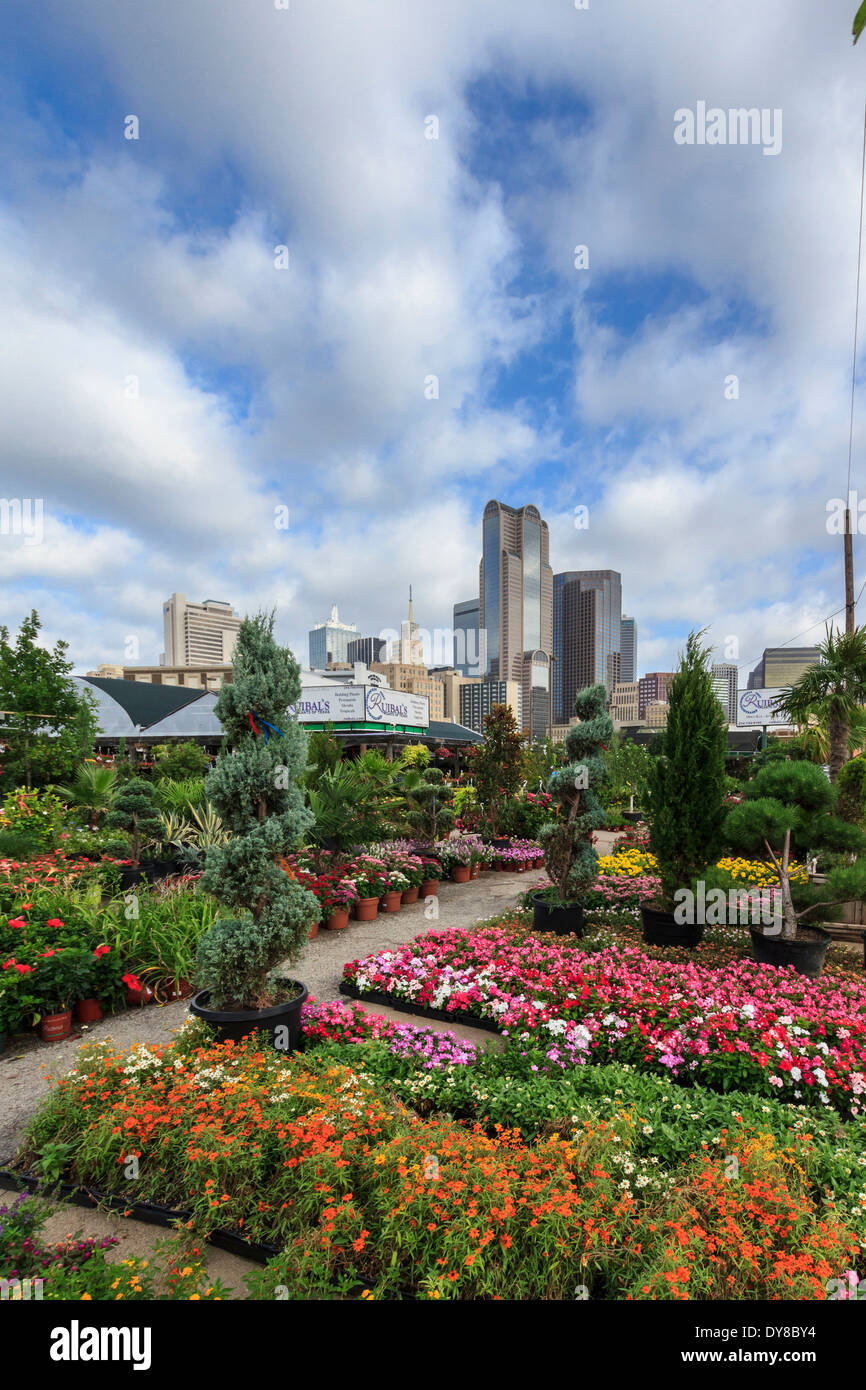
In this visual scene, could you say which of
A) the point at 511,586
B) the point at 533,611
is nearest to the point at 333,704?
the point at 511,586

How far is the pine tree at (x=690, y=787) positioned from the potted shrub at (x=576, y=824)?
2.52 ft

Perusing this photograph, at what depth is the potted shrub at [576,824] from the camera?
7.39m

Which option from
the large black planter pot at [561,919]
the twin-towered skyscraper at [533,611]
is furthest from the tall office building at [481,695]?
the large black planter pot at [561,919]

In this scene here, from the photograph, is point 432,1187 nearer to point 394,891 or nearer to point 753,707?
point 394,891

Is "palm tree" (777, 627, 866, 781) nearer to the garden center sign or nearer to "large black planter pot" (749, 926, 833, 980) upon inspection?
"large black planter pot" (749, 926, 833, 980)

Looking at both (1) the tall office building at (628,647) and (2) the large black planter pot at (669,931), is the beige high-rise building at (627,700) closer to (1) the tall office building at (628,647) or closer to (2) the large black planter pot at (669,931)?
(1) the tall office building at (628,647)

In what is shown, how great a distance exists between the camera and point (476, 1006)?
5.30 meters

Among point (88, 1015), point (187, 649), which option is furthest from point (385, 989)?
point (187, 649)

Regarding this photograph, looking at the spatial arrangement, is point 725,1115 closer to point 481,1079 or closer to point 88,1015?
point 481,1079

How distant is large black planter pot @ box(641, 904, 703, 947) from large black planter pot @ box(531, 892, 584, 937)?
0.79 meters

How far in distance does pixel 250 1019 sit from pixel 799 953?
5.25m

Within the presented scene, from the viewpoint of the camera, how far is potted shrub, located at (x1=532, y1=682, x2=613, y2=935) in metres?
7.39

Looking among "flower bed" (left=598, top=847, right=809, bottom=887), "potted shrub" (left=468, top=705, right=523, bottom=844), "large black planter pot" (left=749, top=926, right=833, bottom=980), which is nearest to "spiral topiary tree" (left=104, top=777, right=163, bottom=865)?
"potted shrub" (left=468, top=705, right=523, bottom=844)

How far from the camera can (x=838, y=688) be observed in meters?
9.88
